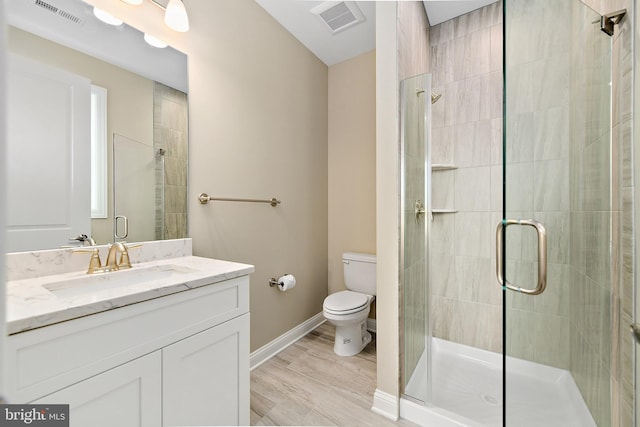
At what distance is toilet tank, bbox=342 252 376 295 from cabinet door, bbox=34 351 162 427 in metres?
1.67

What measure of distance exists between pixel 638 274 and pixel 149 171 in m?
1.93

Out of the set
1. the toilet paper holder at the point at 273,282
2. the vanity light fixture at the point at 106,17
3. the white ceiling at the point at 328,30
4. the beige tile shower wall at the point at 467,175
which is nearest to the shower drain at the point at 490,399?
the beige tile shower wall at the point at 467,175

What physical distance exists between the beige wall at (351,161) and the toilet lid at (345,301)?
1.52 ft

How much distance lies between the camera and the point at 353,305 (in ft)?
6.31

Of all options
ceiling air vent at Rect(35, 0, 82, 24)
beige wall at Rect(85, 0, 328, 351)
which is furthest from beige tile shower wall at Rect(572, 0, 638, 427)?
ceiling air vent at Rect(35, 0, 82, 24)

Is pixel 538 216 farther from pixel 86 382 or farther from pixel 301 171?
pixel 301 171

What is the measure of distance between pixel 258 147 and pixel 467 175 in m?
1.62

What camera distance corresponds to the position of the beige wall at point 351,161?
245 centimetres

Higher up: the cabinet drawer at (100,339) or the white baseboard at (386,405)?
the cabinet drawer at (100,339)

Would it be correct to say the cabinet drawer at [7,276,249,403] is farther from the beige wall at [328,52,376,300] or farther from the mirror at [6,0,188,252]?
the beige wall at [328,52,376,300]

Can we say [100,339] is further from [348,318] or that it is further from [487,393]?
[487,393]

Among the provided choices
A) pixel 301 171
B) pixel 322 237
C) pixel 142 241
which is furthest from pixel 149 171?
pixel 322 237

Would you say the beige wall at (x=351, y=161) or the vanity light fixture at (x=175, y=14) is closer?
the vanity light fixture at (x=175, y=14)

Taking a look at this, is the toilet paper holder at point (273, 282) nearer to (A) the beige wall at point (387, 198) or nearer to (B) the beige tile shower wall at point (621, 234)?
(A) the beige wall at point (387, 198)
